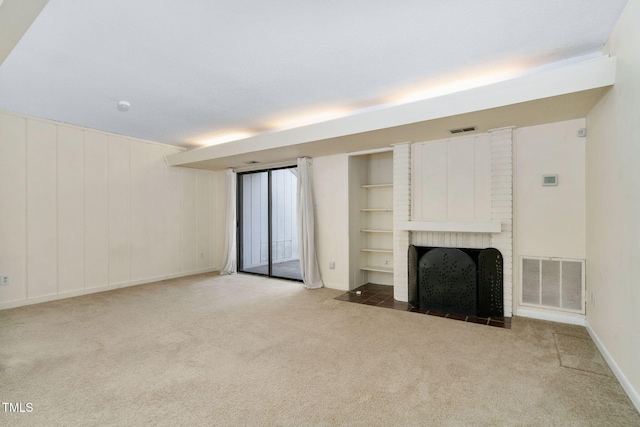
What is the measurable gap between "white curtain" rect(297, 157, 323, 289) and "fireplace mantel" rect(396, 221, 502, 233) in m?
1.52

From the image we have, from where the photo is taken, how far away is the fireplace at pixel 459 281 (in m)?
3.64

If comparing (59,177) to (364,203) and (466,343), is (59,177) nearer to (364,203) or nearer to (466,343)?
(364,203)

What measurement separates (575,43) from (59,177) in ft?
20.5

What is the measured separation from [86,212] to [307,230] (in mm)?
3445

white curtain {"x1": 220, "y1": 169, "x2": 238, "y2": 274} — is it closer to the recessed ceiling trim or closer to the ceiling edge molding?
the recessed ceiling trim

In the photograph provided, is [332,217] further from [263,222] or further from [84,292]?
[84,292]

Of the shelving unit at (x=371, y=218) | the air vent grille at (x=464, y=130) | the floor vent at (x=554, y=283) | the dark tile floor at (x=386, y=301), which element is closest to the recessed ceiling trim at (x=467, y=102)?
the air vent grille at (x=464, y=130)

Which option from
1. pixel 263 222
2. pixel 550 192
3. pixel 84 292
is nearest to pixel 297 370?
pixel 550 192

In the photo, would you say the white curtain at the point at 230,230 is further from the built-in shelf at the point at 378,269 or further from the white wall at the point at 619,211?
the white wall at the point at 619,211

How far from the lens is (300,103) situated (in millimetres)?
3768

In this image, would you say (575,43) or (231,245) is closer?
(575,43)

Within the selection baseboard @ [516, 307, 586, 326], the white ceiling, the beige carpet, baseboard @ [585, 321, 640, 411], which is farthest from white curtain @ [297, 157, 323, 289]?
baseboard @ [585, 321, 640, 411]

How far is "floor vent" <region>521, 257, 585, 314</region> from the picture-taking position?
331 centimetres

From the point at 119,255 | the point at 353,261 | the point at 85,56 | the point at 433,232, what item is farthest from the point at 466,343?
the point at 119,255
